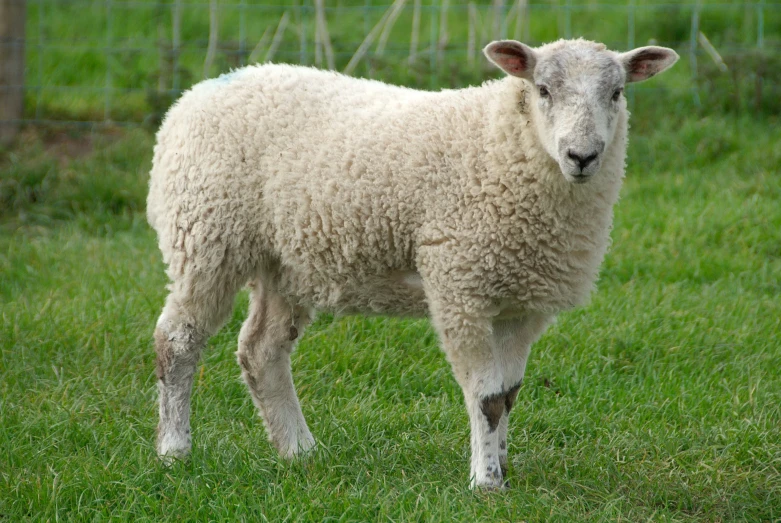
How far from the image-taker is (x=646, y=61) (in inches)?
148

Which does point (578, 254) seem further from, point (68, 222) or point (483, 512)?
point (68, 222)

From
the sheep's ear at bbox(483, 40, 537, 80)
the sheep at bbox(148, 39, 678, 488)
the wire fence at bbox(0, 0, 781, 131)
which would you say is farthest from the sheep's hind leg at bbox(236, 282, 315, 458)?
the wire fence at bbox(0, 0, 781, 131)

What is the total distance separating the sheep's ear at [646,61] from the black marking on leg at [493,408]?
1.28 m

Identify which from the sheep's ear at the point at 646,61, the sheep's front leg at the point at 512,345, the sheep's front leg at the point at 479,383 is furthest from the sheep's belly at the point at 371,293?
the sheep's ear at the point at 646,61

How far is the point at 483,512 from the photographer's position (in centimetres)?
341

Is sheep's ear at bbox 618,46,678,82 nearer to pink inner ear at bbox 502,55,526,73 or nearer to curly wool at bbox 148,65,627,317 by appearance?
curly wool at bbox 148,65,627,317

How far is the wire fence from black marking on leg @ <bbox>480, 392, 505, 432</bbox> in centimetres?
494

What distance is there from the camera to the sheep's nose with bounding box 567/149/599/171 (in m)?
3.39

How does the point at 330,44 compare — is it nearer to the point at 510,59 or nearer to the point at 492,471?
the point at 510,59

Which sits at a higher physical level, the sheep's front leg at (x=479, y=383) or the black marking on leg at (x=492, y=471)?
the sheep's front leg at (x=479, y=383)

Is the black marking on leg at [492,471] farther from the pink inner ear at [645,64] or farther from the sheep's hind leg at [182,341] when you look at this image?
the pink inner ear at [645,64]

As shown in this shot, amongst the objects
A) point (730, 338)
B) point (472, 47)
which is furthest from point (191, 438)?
point (472, 47)

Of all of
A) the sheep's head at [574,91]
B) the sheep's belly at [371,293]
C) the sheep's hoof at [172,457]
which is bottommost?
the sheep's hoof at [172,457]

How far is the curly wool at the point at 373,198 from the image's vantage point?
3.62m
